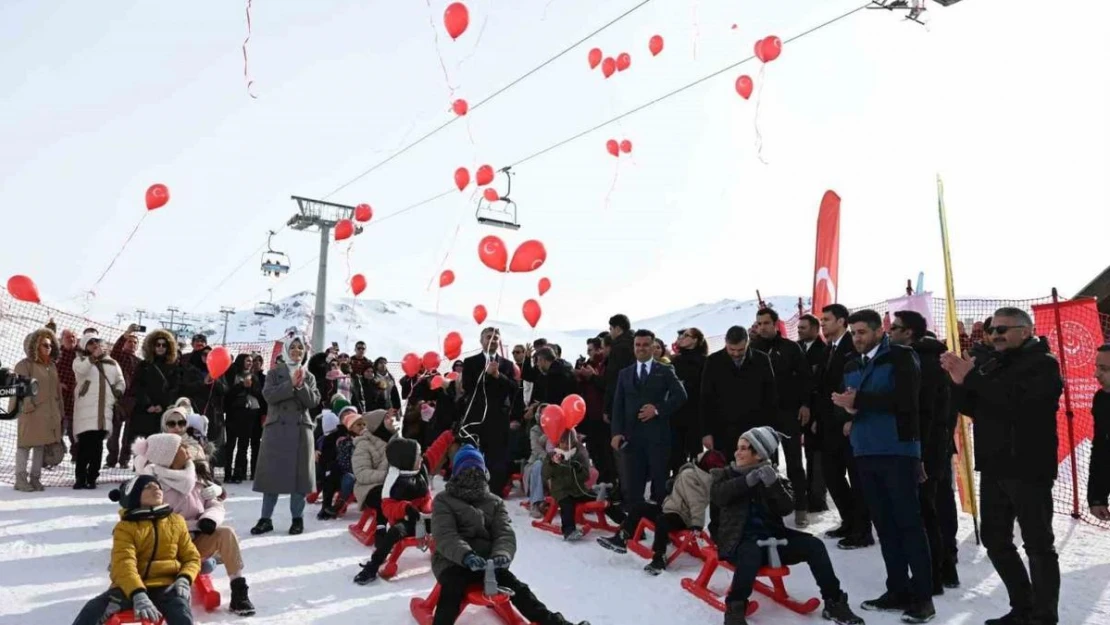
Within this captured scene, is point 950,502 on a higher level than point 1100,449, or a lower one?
lower

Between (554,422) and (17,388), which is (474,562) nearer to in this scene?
(554,422)

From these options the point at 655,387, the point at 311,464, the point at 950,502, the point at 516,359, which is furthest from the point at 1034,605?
the point at 516,359

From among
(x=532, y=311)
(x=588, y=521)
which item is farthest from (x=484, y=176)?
(x=588, y=521)

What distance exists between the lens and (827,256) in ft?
32.4

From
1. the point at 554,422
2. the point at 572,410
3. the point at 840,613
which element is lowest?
the point at 840,613

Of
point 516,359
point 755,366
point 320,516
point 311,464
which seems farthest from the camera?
point 516,359

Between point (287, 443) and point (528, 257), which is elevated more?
point (528, 257)

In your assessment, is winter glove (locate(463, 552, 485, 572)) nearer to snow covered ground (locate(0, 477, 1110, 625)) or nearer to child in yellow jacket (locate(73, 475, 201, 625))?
snow covered ground (locate(0, 477, 1110, 625))

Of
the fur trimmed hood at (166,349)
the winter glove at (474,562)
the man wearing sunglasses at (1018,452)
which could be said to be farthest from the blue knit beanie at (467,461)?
the fur trimmed hood at (166,349)

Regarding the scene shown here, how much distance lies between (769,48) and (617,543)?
19.5 feet

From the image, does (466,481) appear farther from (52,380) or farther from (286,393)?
(52,380)

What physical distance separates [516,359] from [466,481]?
549 cm

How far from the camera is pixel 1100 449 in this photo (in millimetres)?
5785

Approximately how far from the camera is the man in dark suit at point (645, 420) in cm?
695
